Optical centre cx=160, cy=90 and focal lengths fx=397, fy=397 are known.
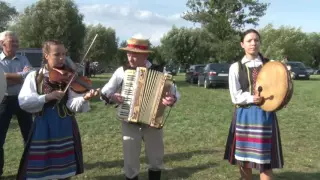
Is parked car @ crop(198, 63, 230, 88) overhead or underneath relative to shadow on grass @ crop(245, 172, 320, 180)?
Answer: overhead

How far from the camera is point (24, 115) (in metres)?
5.19

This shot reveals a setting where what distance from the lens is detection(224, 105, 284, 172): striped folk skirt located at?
13.6ft

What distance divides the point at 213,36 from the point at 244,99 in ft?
148

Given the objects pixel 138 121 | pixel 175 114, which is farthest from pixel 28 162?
pixel 175 114

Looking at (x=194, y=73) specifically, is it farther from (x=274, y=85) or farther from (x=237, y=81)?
(x=274, y=85)

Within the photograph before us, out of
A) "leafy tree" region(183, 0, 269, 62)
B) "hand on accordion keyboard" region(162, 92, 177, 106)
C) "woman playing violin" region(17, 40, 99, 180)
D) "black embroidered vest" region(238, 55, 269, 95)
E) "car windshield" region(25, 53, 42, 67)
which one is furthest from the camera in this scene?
"leafy tree" region(183, 0, 269, 62)

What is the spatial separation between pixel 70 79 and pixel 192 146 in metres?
3.72

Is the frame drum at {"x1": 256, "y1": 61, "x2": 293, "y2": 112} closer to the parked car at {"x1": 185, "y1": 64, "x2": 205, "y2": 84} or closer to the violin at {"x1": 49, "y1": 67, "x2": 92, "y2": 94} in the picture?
the violin at {"x1": 49, "y1": 67, "x2": 92, "y2": 94}

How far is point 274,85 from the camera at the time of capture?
13.1 feet

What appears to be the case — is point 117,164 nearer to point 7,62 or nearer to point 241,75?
point 7,62

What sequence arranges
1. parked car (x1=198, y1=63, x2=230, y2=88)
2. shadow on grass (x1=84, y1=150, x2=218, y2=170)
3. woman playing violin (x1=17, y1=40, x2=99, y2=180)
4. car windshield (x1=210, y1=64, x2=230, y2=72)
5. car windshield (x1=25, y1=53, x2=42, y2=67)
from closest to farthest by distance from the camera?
woman playing violin (x1=17, y1=40, x2=99, y2=180), shadow on grass (x1=84, y1=150, x2=218, y2=170), car windshield (x1=25, y1=53, x2=42, y2=67), parked car (x1=198, y1=63, x2=230, y2=88), car windshield (x1=210, y1=64, x2=230, y2=72)

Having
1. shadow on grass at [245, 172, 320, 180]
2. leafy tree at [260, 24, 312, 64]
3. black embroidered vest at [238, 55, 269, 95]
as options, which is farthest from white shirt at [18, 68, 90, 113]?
leafy tree at [260, 24, 312, 64]

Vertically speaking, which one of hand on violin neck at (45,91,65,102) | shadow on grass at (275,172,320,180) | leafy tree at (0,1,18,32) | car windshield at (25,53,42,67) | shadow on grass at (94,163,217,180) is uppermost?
leafy tree at (0,1,18,32)

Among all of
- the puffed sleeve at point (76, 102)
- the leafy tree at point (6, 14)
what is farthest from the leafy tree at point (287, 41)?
the puffed sleeve at point (76, 102)
